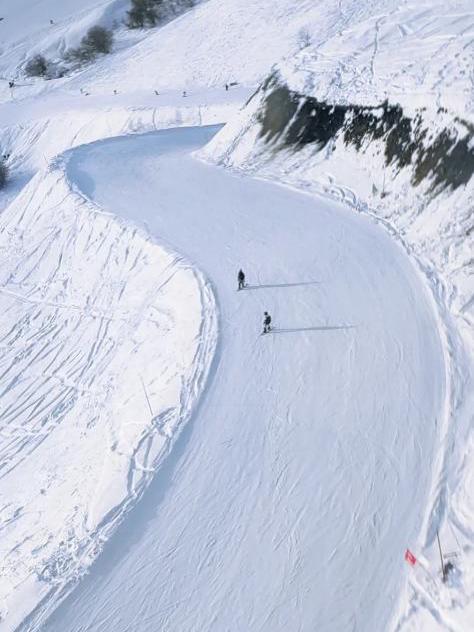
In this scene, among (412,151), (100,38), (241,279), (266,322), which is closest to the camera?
(266,322)

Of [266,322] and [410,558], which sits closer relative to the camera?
[410,558]

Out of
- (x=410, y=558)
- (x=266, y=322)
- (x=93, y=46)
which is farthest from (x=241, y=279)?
(x=93, y=46)

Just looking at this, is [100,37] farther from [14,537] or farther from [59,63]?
[14,537]

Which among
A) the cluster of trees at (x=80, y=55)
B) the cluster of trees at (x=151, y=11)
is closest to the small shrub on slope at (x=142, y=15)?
the cluster of trees at (x=151, y=11)

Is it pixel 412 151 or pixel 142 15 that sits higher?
pixel 142 15

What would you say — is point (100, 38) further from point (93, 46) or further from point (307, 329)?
point (307, 329)

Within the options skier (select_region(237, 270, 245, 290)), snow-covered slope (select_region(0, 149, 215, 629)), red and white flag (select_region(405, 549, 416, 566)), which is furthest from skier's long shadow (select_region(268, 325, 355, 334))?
red and white flag (select_region(405, 549, 416, 566))
